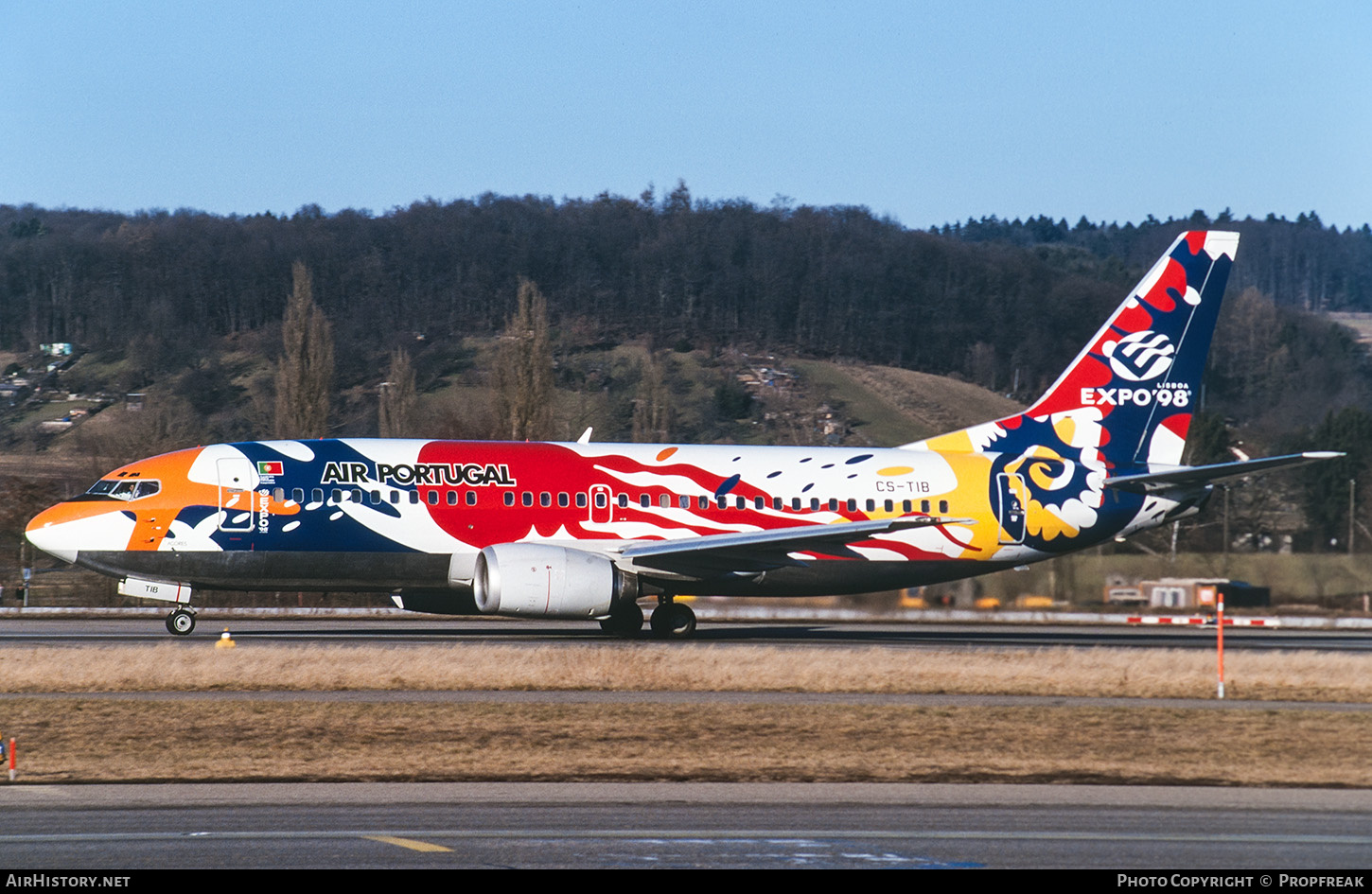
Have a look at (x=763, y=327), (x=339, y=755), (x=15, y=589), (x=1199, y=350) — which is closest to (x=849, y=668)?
(x=339, y=755)

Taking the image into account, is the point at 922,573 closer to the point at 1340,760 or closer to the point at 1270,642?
the point at 1270,642

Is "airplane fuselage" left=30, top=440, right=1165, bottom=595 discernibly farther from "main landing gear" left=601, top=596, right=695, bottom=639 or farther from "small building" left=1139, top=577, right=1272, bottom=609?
"small building" left=1139, top=577, right=1272, bottom=609

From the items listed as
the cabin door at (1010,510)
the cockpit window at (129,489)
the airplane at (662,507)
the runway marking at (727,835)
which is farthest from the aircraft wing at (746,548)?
the runway marking at (727,835)

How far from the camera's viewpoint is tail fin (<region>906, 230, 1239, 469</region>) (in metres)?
35.6

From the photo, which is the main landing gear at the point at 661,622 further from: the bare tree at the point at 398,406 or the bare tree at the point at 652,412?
the bare tree at the point at 652,412

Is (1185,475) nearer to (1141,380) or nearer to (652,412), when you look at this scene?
(1141,380)

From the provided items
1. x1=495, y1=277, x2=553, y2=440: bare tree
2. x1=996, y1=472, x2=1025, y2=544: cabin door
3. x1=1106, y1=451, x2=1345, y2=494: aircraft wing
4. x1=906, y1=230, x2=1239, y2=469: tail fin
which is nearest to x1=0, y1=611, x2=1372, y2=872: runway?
x1=1106, y1=451, x2=1345, y2=494: aircraft wing

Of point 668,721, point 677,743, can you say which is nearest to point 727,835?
point 677,743

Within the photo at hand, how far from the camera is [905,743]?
57.9ft

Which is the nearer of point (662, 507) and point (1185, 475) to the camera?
point (662, 507)

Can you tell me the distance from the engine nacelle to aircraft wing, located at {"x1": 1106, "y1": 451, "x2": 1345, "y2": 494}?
12.9 metres

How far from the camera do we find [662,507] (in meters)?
31.7

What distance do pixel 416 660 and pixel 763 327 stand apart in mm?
156990

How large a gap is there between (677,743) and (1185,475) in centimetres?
2009
